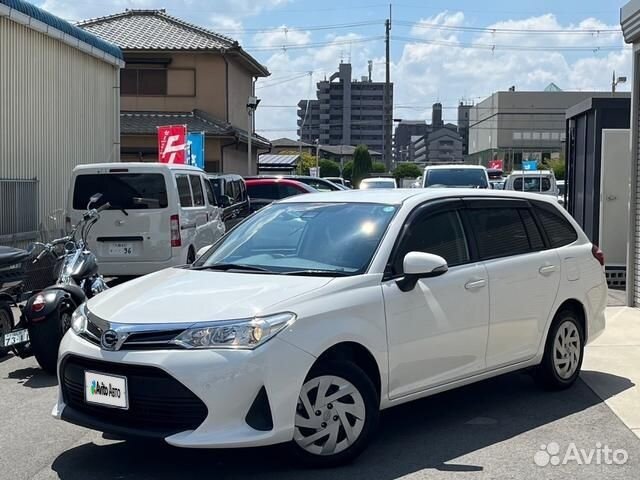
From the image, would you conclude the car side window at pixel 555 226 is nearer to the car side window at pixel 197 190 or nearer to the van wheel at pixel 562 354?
the van wheel at pixel 562 354

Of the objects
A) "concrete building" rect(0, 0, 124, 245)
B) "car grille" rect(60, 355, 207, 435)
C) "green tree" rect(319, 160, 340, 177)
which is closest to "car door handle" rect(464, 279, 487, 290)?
"car grille" rect(60, 355, 207, 435)

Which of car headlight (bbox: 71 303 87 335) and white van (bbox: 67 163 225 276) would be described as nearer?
car headlight (bbox: 71 303 87 335)

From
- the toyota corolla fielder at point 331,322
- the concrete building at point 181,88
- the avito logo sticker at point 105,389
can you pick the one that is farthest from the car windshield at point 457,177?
the avito logo sticker at point 105,389

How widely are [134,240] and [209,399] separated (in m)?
7.64

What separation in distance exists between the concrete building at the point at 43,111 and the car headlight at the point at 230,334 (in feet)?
30.2

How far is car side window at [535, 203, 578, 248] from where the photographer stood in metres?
6.66

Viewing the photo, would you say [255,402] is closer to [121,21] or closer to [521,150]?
[121,21]

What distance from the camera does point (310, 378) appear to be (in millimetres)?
4551

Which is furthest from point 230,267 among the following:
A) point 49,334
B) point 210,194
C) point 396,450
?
point 210,194

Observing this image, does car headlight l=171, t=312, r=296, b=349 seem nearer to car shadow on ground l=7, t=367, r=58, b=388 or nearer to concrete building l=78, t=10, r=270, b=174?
car shadow on ground l=7, t=367, r=58, b=388

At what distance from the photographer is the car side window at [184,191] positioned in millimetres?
11977

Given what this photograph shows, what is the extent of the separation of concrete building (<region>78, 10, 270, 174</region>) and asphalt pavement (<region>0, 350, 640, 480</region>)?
80.3ft

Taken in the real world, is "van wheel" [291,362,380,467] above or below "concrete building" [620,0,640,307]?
below

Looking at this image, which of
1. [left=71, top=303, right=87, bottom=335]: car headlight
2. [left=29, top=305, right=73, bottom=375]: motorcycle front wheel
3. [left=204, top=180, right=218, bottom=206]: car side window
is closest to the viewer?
[left=71, top=303, right=87, bottom=335]: car headlight
